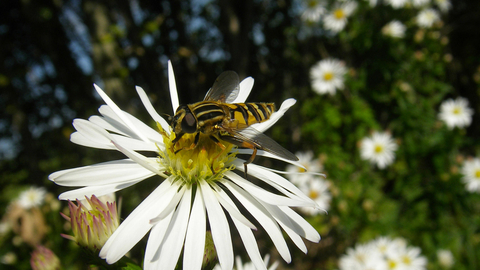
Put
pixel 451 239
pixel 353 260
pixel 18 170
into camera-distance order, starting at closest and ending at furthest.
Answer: pixel 353 260
pixel 451 239
pixel 18 170

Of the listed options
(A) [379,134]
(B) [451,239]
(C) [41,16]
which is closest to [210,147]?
(A) [379,134]

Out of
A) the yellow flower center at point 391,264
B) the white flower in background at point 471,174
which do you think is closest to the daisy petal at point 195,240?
the yellow flower center at point 391,264

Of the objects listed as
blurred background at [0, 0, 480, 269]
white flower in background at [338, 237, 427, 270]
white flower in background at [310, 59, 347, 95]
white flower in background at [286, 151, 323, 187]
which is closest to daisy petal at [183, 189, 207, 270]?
blurred background at [0, 0, 480, 269]

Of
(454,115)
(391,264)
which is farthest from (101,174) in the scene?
(454,115)

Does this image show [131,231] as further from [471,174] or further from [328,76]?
[471,174]

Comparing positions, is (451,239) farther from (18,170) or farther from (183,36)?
(18,170)

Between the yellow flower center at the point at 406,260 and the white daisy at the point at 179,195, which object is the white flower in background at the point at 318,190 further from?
the white daisy at the point at 179,195

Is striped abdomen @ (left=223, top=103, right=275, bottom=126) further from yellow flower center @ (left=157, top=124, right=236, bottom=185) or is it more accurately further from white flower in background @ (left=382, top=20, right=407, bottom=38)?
white flower in background @ (left=382, top=20, right=407, bottom=38)
